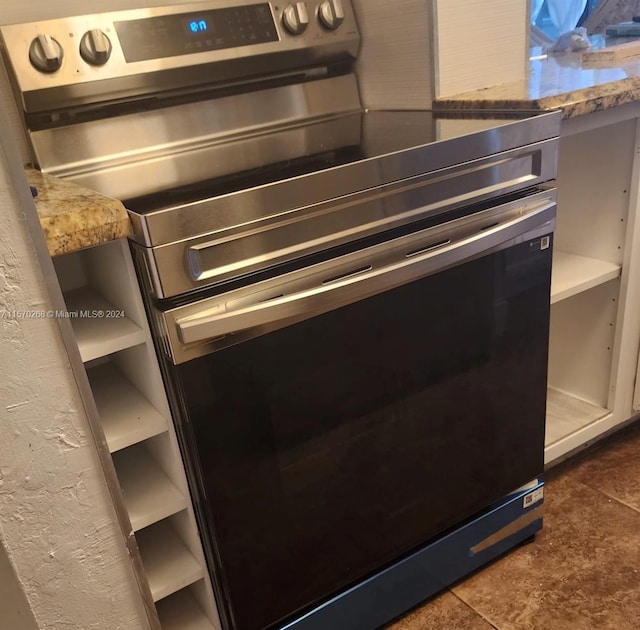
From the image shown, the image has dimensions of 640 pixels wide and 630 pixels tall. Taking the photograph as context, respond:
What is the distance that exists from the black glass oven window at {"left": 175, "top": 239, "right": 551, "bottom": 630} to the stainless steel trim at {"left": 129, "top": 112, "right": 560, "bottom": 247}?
0.17 meters

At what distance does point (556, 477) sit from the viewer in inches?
62.1

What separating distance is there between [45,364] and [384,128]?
731 mm

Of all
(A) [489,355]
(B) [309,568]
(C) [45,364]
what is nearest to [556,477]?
(A) [489,355]

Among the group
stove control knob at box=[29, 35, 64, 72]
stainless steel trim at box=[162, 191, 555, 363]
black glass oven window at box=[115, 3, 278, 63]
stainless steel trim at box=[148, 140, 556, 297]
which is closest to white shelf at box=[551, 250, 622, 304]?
stainless steel trim at box=[162, 191, 555, 363]

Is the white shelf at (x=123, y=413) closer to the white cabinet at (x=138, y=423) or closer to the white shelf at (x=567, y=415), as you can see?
the white cabinet at (x=138, y=423)

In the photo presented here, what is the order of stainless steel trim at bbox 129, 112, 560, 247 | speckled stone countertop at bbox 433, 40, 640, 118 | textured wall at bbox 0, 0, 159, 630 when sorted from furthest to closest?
1. speckled stone countertop at bbox 433, 40, 640, 118
2. stainless steel trim at bbox 129, 112, 560, 247
3. textured wall at bbox 0, 0, 159, 630

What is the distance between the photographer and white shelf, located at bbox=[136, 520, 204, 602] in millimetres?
974

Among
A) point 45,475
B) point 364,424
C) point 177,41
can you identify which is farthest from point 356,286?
point 177,41

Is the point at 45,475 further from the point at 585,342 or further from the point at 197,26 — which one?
the point at 585,342

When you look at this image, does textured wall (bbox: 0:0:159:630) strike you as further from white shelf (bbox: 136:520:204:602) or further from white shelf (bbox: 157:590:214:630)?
white shelf (bbox: 157:590:214:630)

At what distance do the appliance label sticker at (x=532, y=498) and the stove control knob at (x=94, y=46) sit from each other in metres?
1.16

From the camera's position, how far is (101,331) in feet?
2.78

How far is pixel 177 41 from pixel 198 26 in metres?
0.05

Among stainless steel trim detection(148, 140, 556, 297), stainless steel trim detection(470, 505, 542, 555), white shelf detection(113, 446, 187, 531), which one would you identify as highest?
stainless steel trim detection(148, 140, 556, 297)
